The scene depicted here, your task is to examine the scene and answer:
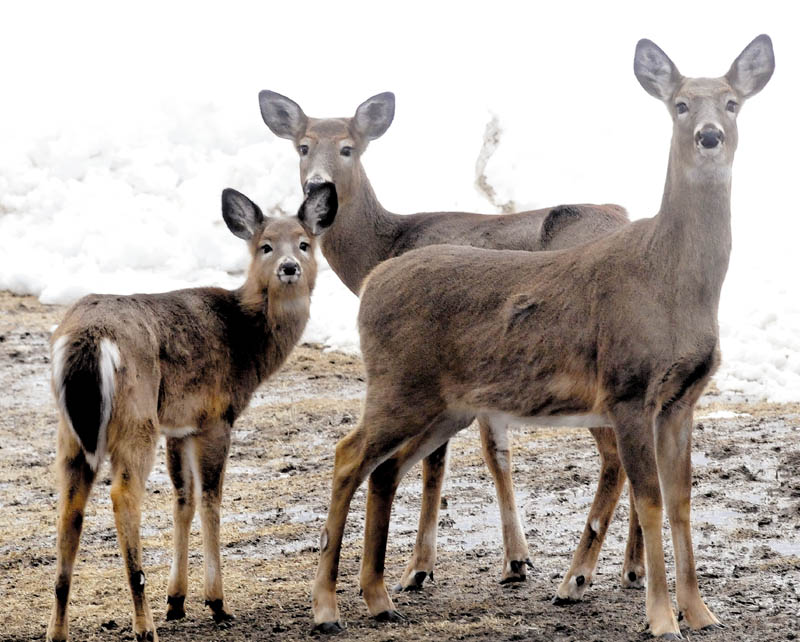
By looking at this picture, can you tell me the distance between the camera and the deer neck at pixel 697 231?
277 inches

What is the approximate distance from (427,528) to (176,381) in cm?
183

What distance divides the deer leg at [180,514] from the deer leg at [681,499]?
8.70 ft

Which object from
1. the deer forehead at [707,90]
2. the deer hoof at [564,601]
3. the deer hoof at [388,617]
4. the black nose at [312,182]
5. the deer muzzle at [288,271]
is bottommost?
the deer hoof at [388,617]

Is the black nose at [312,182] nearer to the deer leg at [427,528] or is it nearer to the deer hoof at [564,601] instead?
the deer leg at [427,528]

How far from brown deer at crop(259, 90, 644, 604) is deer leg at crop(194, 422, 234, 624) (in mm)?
1220

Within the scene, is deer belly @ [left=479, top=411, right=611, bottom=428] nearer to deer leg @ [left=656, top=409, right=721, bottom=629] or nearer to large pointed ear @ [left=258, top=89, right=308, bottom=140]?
deer leg @ [left=656, top=409, right=721, bottom=629]

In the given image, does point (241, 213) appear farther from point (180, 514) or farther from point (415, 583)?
point (415, 583)

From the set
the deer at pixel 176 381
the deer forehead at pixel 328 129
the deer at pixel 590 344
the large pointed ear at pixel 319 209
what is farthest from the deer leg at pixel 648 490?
the deer forehead at pixel 328 129

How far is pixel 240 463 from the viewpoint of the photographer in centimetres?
1148

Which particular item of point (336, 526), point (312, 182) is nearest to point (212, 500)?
point (336, 526)

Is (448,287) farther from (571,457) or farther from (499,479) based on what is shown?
(571,457)

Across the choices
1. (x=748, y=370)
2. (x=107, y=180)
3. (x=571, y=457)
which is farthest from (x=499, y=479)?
(x=107, y=180)

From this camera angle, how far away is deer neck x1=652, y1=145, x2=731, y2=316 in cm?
703

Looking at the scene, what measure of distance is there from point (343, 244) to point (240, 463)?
2323 millimetres
